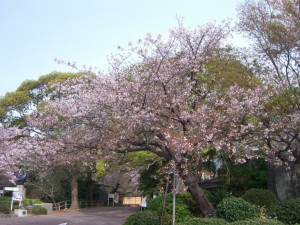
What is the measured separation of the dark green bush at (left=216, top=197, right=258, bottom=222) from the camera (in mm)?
10484

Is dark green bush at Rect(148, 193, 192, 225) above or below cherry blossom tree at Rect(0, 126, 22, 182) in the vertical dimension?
below

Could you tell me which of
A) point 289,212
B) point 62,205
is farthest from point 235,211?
point 62,205

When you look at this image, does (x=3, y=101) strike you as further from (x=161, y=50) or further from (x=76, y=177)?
(x=161, y=50)

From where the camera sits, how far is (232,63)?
15.1 meters

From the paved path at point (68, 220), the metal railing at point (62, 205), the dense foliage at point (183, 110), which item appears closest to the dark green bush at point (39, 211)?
the paved path at point (68, 220)

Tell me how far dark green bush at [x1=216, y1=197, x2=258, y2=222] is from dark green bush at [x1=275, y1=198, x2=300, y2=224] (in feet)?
2.20

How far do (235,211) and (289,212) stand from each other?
147 cm

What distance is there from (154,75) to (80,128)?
3353 mm

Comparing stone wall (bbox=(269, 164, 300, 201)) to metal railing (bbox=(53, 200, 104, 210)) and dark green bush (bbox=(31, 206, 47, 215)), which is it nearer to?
dark green bush (bbox=(31, 206, 47, 215))

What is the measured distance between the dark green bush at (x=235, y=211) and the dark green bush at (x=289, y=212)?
0.67m

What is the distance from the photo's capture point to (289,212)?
1041 centimetres

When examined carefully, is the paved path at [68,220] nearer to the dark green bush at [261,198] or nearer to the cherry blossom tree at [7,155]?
the cherry blossom tree at [7,155]

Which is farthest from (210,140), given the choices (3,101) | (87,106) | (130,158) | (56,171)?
(3,101)

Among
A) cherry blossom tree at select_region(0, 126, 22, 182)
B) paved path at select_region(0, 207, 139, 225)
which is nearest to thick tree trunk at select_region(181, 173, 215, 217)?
paved path at select_region(0, 207, 139, 225)
